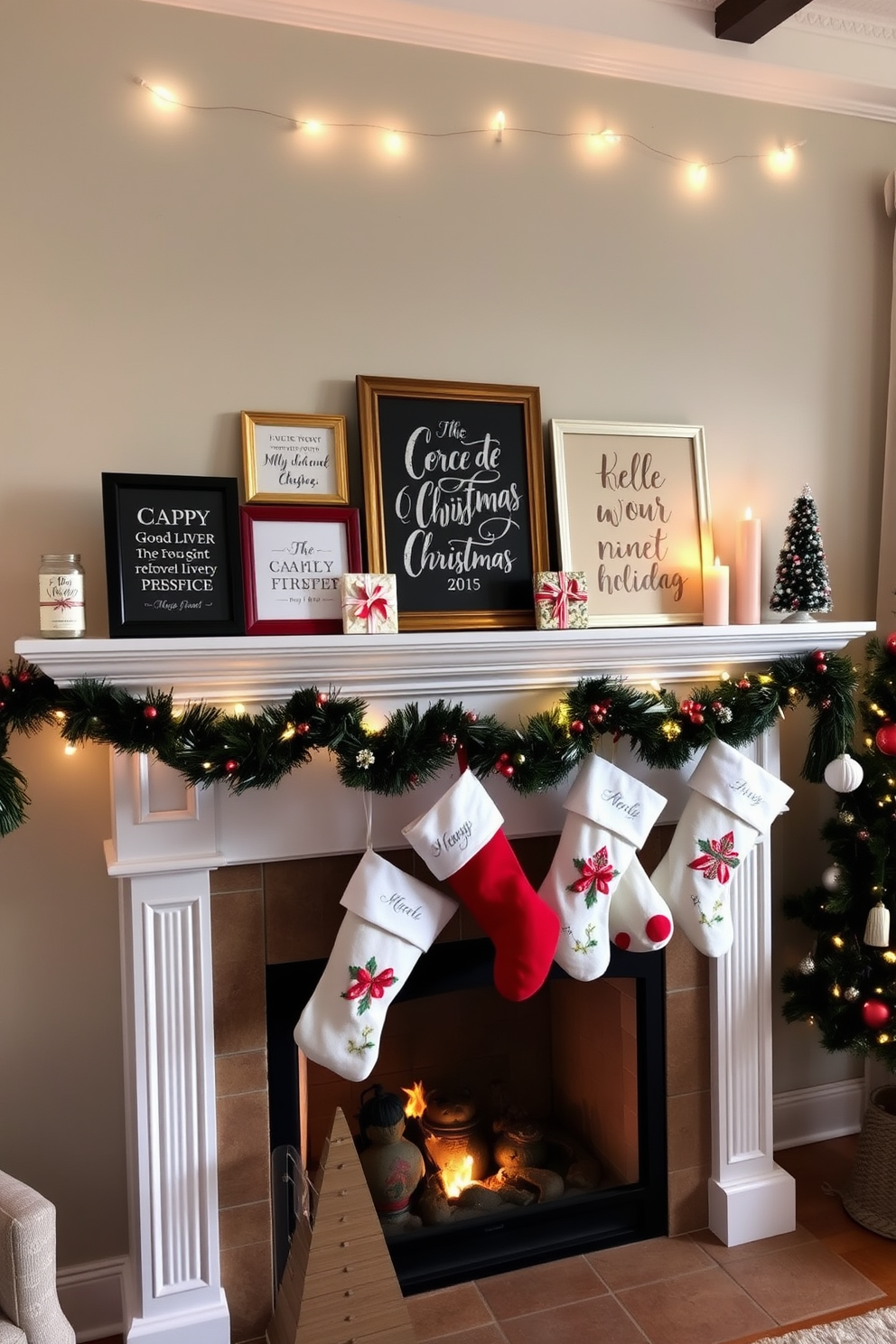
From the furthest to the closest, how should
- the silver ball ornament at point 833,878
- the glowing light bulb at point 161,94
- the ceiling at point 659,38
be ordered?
the silver ball ornament at point 833,878
the ceiling at point 659,38
the glowing light bulb at point 161,94

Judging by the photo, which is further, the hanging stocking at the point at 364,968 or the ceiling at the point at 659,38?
the ceiling at the point at 659,38

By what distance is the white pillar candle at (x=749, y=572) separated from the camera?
224 cm

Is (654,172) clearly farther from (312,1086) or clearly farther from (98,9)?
(312,1086)

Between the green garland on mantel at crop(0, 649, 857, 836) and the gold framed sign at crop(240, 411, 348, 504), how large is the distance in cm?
43

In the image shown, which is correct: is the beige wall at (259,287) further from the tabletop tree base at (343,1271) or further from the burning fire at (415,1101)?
the burning fire at (415,1101)

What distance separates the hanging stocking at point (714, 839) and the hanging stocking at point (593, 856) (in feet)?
0.43

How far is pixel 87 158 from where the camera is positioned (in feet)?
6.11

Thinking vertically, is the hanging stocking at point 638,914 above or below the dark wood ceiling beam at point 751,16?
below

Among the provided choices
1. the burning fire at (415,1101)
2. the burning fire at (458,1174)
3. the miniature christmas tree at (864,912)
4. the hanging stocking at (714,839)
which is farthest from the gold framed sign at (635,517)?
the burning fire at (458,1174)

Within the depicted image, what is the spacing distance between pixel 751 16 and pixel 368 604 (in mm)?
1511

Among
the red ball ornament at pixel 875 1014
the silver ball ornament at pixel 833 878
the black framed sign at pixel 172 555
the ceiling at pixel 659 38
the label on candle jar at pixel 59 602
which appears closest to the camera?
the label on candle jar at pixel 59 602

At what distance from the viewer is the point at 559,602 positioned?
2031mm

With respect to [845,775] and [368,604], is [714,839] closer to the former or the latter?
[845,775]

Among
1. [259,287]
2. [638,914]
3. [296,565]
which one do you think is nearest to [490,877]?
[638,914]
